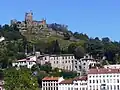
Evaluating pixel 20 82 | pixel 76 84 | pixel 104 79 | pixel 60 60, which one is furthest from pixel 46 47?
pixel 20 82

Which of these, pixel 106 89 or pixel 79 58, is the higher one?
pixel 79 58

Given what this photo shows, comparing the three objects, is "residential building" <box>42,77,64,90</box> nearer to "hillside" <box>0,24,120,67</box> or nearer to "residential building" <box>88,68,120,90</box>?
"residential building" <box>88,68,120,90</box>

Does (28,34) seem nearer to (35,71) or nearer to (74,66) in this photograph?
(74,66)

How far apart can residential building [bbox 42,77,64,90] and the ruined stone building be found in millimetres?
57849

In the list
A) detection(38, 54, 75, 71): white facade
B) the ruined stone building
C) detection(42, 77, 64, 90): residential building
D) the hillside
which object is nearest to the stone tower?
the ruined stone building

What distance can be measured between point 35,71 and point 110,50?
2483 centimetres

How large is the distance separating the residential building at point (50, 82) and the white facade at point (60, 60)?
19.8m

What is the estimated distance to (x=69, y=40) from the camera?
133 metres

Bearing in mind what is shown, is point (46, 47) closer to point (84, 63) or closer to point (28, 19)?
point (84, 63)

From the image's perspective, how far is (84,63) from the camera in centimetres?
10188

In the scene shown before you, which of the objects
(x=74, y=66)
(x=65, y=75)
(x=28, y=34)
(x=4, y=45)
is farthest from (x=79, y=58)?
(x=28, y=34)

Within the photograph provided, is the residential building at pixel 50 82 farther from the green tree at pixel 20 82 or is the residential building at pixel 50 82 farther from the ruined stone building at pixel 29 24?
the ruined stone building at pixel 29 24

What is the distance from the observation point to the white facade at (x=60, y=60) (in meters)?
105

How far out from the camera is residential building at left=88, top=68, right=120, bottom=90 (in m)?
79.3
